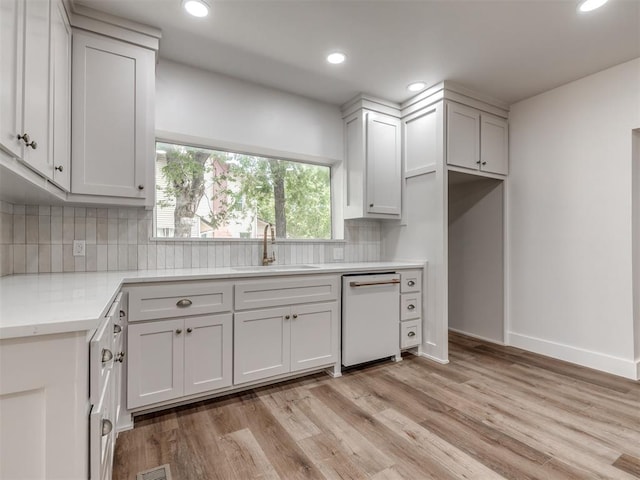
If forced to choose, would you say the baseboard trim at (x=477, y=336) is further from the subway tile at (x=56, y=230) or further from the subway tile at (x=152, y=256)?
the subway tile at (x=56, y=230)

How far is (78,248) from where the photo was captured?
221 centimetres

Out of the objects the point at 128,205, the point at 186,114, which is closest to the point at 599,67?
the point at 186,114

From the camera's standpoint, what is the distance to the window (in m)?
2.75

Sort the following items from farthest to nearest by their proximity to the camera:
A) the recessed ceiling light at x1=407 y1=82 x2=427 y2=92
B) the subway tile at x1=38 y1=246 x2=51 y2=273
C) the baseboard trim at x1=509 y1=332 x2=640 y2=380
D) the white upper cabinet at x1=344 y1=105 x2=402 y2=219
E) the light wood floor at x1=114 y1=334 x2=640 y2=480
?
the white upper cabinet at x1=344 y1=105 x2=402 y2=219 < the recessed ceiling light at x1=407 y1=82 x2=427 y2=92 < the baseboard trim at x1=509 y1=332 x2=640 y2=380 < the subway tile at x1=38 y1=246 x2=51 y2=273 < the light wood floor at x1=114 y1=334 x2=640 y2=480

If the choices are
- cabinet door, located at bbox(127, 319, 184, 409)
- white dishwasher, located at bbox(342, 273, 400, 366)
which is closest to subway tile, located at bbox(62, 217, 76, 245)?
cabinet door, located at bbox(127, 319, 184, 409)

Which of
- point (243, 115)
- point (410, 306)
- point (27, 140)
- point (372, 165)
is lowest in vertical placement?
point (410, 306)

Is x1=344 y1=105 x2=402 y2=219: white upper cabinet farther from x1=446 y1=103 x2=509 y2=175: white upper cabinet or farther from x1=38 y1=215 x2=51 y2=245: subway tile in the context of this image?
x1=38 y1=215 x2=51 y2=245: subway tile

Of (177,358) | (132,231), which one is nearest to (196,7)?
(132,231)

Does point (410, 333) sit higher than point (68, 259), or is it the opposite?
point (68, 259)

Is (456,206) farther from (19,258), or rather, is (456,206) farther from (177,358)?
(19,258)

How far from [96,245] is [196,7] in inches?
67.7

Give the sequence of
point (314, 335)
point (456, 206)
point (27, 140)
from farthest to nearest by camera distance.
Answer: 1. point (456, 206)
2. point (314, 335)
3. point (27, 140)

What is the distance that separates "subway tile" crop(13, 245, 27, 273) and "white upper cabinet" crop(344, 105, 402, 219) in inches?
102

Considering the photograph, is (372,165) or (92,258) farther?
(372,165)
